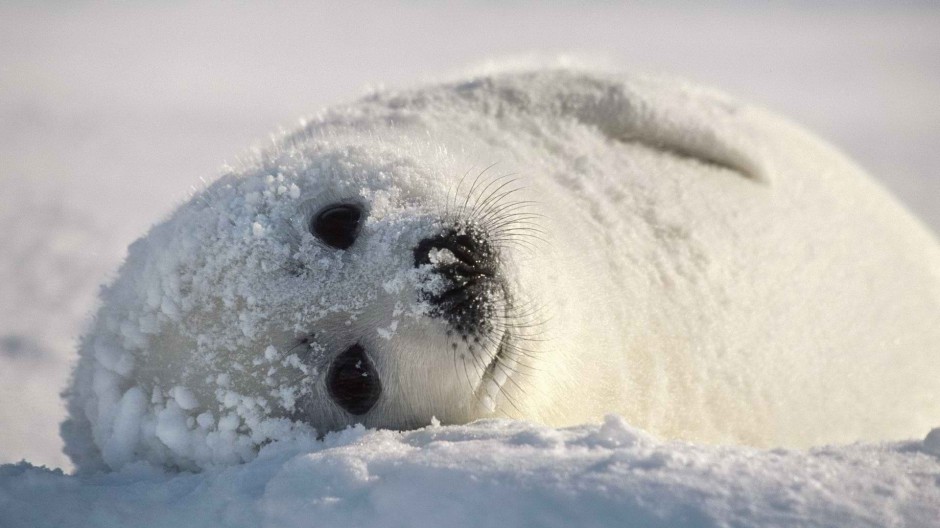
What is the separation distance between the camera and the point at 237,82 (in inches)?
363

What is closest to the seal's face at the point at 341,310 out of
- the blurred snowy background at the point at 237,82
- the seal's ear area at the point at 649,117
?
the blurred snowy background at the point at 237,82

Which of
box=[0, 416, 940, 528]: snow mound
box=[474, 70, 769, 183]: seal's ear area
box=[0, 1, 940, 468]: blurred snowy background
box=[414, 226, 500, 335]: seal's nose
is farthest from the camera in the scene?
box=[0, 1, 940, 468]: blurred snowy background

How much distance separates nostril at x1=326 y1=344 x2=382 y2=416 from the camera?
72.9 inches

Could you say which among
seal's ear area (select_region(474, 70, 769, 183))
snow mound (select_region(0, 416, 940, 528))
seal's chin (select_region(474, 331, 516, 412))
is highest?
seal's ear area (select_region(474, 70, 769, 183))

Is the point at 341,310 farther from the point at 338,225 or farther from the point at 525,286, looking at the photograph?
the point at 525,286

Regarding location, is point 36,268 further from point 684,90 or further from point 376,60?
point 376,60

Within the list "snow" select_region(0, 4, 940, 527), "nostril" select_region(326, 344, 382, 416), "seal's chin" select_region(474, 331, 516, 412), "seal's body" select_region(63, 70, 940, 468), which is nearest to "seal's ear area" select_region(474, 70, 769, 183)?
"seal's body" select_region(63, 70, 940, 468)

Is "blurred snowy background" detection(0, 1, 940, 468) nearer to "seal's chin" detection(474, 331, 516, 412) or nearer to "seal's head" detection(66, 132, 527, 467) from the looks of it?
"seal's head" detection(66, 132, 527, 467)

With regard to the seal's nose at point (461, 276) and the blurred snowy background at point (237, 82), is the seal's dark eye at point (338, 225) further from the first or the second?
the blurred snowy background at point (237, 82)

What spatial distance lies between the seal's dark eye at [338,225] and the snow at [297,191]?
0.10m

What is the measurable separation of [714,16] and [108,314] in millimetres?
11030

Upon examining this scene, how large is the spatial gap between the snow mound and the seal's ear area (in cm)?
135

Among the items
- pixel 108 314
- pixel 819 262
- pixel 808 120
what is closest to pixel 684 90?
pixel 819 262

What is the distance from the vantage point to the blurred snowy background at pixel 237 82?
3773 mm
